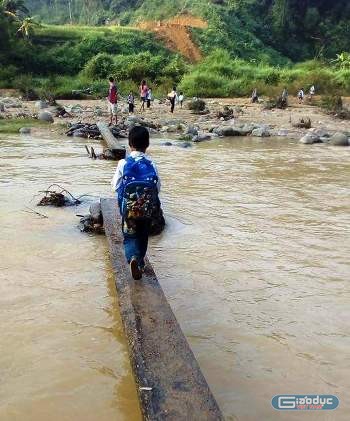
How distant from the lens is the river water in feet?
10.3

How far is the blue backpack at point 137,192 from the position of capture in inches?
165

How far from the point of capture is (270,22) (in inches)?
2208

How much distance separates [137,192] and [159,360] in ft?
5.36

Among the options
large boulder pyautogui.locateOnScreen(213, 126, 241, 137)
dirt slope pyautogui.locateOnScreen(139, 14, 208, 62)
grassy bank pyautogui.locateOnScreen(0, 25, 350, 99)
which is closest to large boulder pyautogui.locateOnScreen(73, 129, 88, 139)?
large boulder pyautogui.locateOnScreen(213, 126, 241, 137)

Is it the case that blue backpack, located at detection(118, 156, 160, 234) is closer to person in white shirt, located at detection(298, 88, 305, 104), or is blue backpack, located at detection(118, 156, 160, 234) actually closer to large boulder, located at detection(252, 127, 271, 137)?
large boulder, located at detection(252, 127, 271, 137)

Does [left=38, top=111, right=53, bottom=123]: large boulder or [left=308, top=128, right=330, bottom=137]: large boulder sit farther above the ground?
[left=38, top=111, right=53, bottom=123]: large boulder

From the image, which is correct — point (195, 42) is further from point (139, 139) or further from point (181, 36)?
point (139, 139)

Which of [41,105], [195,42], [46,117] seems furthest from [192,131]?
[195,42]

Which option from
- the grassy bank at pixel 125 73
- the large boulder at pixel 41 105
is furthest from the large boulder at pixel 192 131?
the grassy bank at pixel 125 73

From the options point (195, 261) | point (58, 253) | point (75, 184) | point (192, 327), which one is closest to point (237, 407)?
point (192, 327)

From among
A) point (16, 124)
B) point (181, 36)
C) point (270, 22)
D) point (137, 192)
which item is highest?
point (270, 22)

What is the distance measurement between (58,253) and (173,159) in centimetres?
688

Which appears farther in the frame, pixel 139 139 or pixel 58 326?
pixel 139 139

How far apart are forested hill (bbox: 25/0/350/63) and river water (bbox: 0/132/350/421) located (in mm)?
44196
